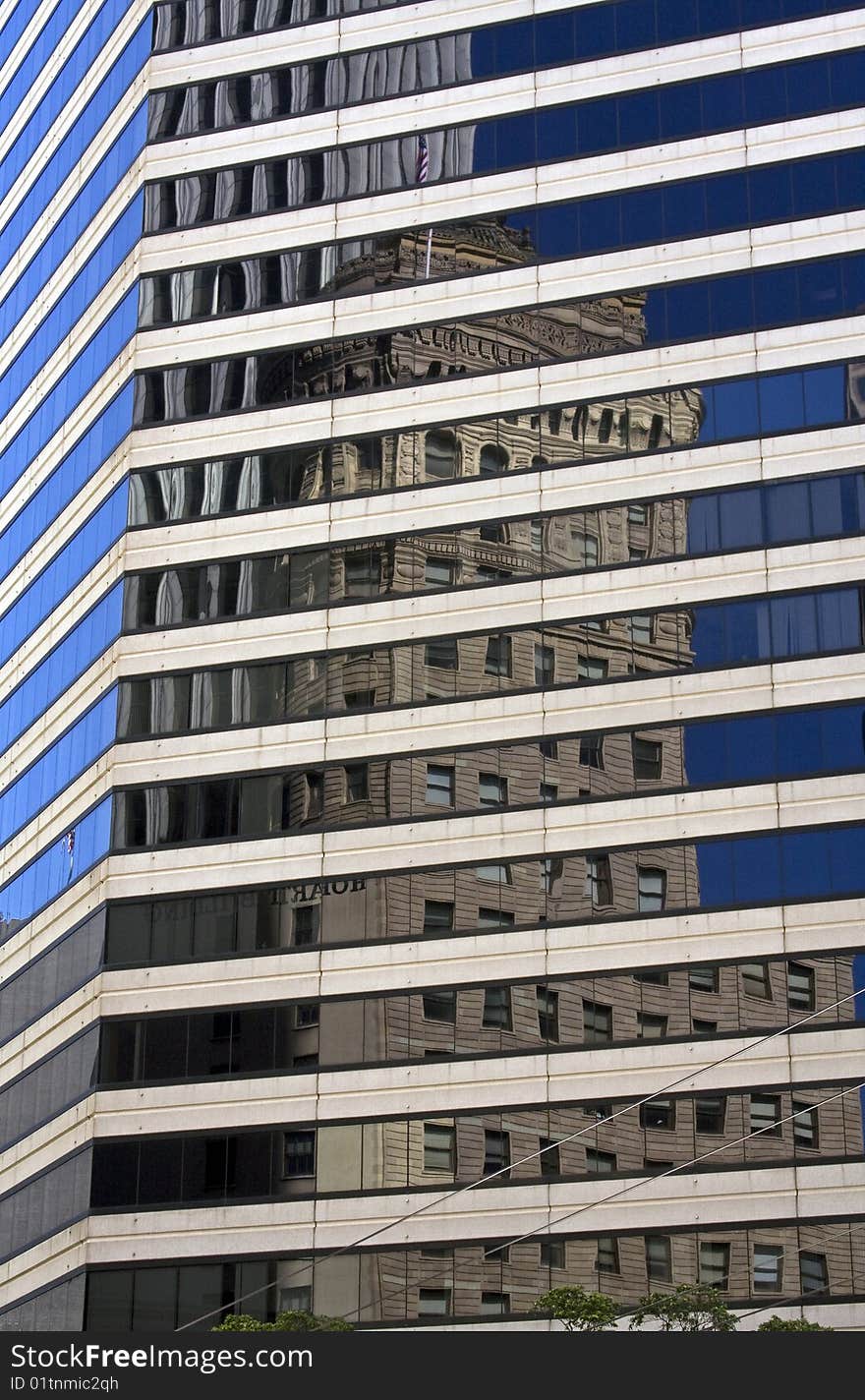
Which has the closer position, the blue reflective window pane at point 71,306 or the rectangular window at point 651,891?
the rectangular window at point 651,891

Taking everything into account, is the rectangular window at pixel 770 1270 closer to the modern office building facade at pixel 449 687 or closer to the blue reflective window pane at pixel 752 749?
the modern office building facade at pixel 449 687

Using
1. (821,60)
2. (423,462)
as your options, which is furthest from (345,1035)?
(821,60)

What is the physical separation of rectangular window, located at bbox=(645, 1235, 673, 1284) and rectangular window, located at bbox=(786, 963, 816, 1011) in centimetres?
796

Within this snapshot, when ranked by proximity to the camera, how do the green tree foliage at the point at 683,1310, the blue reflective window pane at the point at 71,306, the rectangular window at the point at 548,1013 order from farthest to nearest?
the blue reflective window pane at the point at 71,306 → the rectangular window at the point at 548,1013 → the green tree foliage at the point at 683,1310

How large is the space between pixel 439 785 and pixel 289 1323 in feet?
58.2

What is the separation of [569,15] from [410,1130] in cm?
3908

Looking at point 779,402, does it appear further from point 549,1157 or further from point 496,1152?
point 496,1152

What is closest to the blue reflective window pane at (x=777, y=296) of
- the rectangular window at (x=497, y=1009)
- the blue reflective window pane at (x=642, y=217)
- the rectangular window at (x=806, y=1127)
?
the blue reflective window pane at (x=642, y=217)

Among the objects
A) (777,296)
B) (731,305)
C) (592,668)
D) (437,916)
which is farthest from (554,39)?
(437,916)

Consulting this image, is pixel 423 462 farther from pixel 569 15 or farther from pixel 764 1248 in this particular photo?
pixel 764 1248

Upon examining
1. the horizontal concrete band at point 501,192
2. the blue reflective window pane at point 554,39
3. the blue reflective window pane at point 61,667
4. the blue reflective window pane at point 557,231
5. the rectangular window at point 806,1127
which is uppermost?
the blue reflective window pane at point 554,39

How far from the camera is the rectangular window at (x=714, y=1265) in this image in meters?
65.1

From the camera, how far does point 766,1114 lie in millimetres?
66312

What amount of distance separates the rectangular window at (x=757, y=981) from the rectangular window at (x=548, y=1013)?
5848 mm
